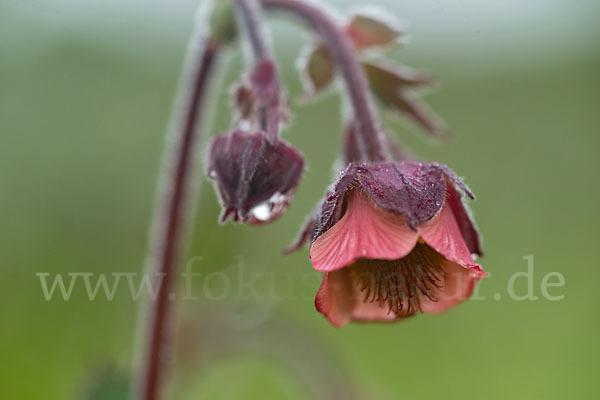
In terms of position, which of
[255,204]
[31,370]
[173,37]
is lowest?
[31,370]

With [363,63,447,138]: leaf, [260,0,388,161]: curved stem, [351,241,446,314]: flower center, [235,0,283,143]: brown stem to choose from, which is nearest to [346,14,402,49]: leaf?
[363,63,447,138]: leaf

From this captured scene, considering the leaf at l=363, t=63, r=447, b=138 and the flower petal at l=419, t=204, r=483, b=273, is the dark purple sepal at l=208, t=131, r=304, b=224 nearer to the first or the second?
the flower petal at l=419, t=204, r=483, b=273

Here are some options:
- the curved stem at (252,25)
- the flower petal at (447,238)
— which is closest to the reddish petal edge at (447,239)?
the flower petal at (447,238)

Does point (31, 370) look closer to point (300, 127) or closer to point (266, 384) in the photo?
point (266, 384)

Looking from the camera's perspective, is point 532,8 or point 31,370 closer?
point 31,370

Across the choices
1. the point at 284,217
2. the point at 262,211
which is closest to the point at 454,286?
the point at 262,211

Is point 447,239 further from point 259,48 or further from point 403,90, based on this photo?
point 403,90

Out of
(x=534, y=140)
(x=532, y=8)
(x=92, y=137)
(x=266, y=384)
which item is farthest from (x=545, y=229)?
(x=92, y=137)
